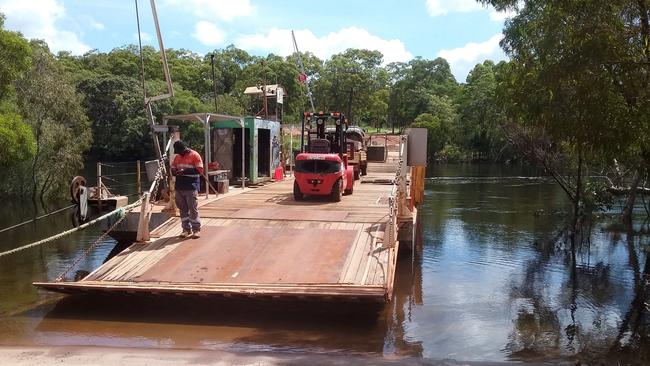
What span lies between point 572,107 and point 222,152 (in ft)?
41.4

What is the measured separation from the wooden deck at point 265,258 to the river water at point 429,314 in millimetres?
541

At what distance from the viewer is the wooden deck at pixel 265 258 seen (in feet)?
26.5

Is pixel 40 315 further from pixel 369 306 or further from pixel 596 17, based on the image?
pixel 596 17

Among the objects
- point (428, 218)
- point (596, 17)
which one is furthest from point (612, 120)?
point (428, 218)

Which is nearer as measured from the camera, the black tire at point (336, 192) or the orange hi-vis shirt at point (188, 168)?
the orange hi-vis shirt at point (188, 168)

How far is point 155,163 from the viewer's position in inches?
572

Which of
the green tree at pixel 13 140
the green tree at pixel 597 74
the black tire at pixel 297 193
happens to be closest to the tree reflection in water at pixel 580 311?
the green tree at pixel 597 74

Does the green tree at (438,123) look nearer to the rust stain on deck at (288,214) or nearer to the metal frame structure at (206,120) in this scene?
the metal frame structure at (206,120)

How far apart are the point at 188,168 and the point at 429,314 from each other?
476 cm

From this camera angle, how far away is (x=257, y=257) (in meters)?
9.42

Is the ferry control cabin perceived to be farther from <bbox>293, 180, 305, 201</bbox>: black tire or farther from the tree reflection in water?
the tree reflection in water

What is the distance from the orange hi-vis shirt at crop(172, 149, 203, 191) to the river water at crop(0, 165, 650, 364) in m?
2.07

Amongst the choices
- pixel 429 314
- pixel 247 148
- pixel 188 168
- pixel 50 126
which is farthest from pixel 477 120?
pixel 188 168

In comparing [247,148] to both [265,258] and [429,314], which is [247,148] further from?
[429,314]
